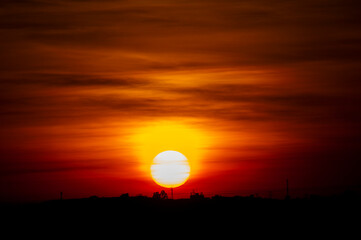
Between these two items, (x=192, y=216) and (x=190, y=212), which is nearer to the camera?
(x=192, y=216)

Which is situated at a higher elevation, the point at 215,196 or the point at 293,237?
the point at 215,196

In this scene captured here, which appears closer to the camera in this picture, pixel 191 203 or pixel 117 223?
pixel 117 223

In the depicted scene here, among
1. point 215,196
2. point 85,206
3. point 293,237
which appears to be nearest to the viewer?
point 293,237

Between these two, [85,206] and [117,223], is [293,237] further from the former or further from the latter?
[85,206]

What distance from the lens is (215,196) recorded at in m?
73.9

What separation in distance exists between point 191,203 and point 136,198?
6298 millimetres

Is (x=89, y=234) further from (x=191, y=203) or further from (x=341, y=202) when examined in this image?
(x=341, y=202)

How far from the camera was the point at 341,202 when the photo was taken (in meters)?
69.0

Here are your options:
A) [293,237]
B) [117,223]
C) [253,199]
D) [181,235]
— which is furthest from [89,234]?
[253,199]

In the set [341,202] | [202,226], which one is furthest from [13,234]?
[341,202]

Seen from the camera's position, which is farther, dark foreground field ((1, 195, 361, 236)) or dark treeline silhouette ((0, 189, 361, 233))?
dark treeline silhouette ((0, 189, 361, 233))

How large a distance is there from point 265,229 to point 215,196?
15572 millimetres

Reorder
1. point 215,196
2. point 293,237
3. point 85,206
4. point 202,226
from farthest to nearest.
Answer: point 215,196 → point 85,206 → point 202,226 → point 293,237

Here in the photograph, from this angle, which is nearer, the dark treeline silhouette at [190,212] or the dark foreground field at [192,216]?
the dark foreground field at [192,216]
